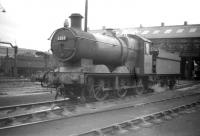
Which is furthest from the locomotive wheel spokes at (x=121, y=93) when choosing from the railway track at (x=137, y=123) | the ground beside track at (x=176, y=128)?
the ground beside track at (x=176, y=128)

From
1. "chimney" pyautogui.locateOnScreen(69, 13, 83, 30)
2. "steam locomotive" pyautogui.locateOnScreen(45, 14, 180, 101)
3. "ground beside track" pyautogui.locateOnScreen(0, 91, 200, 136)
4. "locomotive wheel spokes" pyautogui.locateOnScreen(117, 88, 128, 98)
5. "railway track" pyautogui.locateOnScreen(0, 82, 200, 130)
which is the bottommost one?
"ground beside track" pyautogui.locateOnScreen(0, 91, 200, 136)

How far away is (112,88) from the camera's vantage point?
35.9ft

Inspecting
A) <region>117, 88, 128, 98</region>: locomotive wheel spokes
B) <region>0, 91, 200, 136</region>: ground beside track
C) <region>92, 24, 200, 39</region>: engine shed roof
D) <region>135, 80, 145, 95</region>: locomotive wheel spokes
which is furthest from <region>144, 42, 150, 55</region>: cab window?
<region>92, 24, 200, 39</region>: engine shed roof

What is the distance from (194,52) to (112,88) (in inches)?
1202

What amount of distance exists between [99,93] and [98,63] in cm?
136

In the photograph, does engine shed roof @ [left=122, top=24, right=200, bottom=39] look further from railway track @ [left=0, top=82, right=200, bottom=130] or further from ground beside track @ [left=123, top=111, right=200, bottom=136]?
ground beside track @ [left=123, top=111, right=200, bottom=136]

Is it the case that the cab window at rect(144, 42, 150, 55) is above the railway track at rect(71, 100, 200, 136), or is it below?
above

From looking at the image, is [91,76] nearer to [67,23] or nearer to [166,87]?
[67,23]

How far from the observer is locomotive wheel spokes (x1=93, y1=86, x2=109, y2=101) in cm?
1005

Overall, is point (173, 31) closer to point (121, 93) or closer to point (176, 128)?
point (121, 93)

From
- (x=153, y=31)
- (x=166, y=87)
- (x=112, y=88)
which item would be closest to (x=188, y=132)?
(x=112, y=88)

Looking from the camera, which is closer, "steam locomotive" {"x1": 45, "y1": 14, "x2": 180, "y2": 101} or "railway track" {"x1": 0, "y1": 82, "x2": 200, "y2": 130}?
"railway track" {"x1": 0, "y1": 82, "x2": 200, "y2": 130}

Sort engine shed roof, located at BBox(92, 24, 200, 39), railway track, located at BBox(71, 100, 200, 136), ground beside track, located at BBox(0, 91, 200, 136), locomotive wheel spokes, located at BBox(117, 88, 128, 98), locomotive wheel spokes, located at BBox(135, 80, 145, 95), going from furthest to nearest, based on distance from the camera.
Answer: engine shed roof, located at BBox(92, 24, 200, 39) < locomotive wheel spokes, located at BBox(135, 80, 145, 95) < locomotive wheel spokes, located at BBox(117, 88, 128, 98) < ground beside track, located at BBox(0, 91, 200, 136) < railway track, located at BBox(71, 100, 200, 136)

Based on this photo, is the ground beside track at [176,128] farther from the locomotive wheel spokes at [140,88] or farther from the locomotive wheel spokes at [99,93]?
the locomotive wheel spokes at [140,88]
